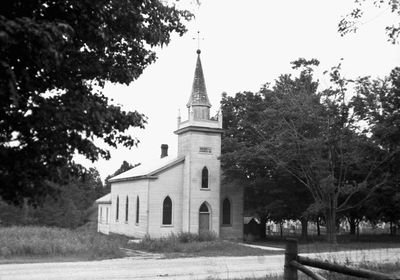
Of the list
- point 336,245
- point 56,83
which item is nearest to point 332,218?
point 336,245

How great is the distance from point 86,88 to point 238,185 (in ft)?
111

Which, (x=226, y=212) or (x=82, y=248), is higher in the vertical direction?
(x=226, y=212)

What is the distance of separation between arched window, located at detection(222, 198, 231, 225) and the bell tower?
2048 mm

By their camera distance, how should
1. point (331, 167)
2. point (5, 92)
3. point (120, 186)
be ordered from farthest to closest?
point (120, 186)
point (331, 167)
point (5, 92)

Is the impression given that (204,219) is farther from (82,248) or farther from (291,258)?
(291,258)

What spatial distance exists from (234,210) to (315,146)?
11.5 m

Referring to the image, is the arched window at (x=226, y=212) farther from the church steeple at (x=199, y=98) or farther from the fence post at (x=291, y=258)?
the fence post at (x=291, y=258)

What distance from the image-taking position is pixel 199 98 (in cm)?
3888

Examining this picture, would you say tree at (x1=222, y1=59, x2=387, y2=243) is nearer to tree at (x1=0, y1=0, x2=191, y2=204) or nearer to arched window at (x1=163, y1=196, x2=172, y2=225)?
arched window at (x1=163, y1=196, x2=172, y2=225)

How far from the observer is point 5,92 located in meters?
4.93

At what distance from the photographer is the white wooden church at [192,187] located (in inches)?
1465

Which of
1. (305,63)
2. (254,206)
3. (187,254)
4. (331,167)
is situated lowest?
(187,254)

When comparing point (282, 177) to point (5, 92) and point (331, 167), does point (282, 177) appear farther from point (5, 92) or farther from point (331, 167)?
point (5, 92)

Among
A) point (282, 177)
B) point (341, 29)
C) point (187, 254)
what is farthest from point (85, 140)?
point (282, 177)
